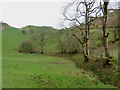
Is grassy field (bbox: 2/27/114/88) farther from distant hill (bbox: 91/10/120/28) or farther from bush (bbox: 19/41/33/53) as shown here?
bush (bbox: 19/41/33/53)

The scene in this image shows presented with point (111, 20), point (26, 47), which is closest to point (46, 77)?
point (111, 20)

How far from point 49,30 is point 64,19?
31.0 metres

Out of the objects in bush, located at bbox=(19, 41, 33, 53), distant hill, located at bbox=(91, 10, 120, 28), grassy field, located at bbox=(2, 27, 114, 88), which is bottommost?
grassy field, located at bbox=(2, 27, 114, 88)

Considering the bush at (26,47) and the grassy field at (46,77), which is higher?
the bush at (26,47)

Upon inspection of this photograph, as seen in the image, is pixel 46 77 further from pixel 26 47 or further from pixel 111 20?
pixel 26 47

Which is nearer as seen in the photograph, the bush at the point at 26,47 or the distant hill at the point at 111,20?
the distant hill at the point at 111,20

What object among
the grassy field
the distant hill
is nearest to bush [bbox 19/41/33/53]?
the grassy field

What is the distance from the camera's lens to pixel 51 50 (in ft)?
155

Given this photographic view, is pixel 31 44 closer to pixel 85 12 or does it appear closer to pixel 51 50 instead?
pixel 51 50

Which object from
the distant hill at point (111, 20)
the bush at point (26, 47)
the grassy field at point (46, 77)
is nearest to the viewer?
the grassy field at point (46, 77)

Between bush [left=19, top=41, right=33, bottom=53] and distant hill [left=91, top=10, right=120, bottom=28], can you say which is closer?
distant hill [left=91, top=10, right=120, bottom=28]

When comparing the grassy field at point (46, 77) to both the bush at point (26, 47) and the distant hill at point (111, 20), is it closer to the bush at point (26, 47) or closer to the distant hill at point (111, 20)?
the distant hill at point (111, 20)

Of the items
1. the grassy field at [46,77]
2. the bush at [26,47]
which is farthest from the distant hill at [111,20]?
the bush at [26,47]

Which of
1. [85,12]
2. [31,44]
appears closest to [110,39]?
[85,12]
